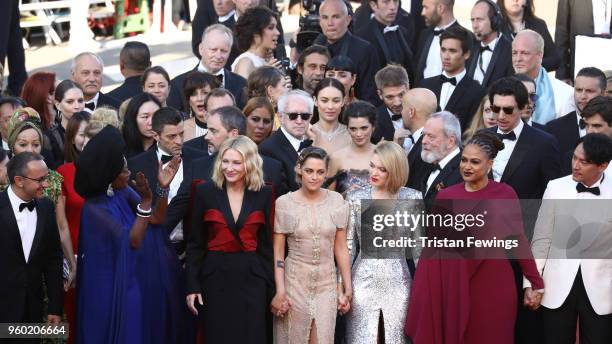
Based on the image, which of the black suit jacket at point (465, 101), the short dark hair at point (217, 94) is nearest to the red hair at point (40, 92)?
the short dark hair at point (217, 94)

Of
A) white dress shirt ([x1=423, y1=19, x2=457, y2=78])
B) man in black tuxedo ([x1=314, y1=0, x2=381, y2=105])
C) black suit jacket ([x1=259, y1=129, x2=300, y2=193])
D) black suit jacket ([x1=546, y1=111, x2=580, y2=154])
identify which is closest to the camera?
black suit jacket ([x1=259, y1=129, x2=300, y2=193])

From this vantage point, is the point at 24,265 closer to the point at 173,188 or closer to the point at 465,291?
the point at 173,188

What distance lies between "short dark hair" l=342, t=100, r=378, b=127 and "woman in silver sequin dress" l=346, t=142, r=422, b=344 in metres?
0.61

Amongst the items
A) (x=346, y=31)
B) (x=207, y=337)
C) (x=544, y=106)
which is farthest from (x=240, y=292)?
(x=346, y=31)

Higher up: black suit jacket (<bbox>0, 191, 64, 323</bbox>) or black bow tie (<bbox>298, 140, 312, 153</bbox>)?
black bow tie (<bbox>298, 140, 312, 153</bbox>)

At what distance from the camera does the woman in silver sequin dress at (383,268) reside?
719 cm

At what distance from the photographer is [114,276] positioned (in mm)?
6922

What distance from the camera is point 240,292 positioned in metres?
7.03

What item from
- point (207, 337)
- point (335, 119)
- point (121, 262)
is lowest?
point (207, 337)

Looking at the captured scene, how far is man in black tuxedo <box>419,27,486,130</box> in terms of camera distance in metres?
9.20

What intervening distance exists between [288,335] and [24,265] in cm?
153

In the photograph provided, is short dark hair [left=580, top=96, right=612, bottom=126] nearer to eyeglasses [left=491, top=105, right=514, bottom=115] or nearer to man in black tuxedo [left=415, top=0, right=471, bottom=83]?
eyeglasses [left=491, top=105, right=514, bottom=115]

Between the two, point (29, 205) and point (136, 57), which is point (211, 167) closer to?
point (29, 205)

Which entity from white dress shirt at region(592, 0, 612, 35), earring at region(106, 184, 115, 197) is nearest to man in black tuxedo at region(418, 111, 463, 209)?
earring at region(106, 184, 115, 197)
